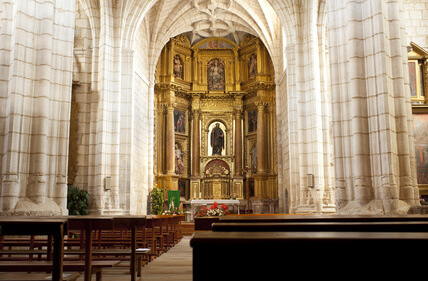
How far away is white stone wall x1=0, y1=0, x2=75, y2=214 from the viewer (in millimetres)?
8602

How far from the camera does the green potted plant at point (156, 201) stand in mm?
21703

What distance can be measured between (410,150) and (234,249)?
8044mm

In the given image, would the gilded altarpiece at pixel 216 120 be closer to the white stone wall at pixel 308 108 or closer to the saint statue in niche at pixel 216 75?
the saint statue in niche at pixel 216 75

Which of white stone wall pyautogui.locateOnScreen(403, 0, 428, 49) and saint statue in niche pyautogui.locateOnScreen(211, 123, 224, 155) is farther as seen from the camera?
saint statue in niche pyautogui.locateOnScreen(211, 123, 224, 155)

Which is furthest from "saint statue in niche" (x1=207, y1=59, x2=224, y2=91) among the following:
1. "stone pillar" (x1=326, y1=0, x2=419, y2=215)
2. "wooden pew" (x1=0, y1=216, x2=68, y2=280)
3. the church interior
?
"wooden pew" (x1=0, y1=216, x2=68, y2=280)

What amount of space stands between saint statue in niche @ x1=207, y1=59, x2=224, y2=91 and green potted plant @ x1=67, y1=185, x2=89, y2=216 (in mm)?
14093

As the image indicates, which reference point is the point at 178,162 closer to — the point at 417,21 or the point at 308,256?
the point at 417,21

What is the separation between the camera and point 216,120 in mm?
27172

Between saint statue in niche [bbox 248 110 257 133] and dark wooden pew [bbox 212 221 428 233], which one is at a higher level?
saint statue in niche [bbox 248 110 257 133]

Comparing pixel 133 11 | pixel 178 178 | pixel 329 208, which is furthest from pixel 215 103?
pixel 329 208

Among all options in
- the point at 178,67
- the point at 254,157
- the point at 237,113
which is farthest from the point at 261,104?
the point at 178,67

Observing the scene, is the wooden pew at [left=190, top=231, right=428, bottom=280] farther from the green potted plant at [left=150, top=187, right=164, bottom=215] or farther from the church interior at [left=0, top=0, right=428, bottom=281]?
the green potted plant at [left=150, top=187, right=164, bottom=215]

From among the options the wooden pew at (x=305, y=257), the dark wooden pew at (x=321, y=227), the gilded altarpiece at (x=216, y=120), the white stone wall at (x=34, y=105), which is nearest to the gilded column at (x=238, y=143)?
the gilded altarpiece at (x=216, y=120)

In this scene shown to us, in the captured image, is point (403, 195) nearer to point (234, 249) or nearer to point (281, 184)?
point (234, 249)
